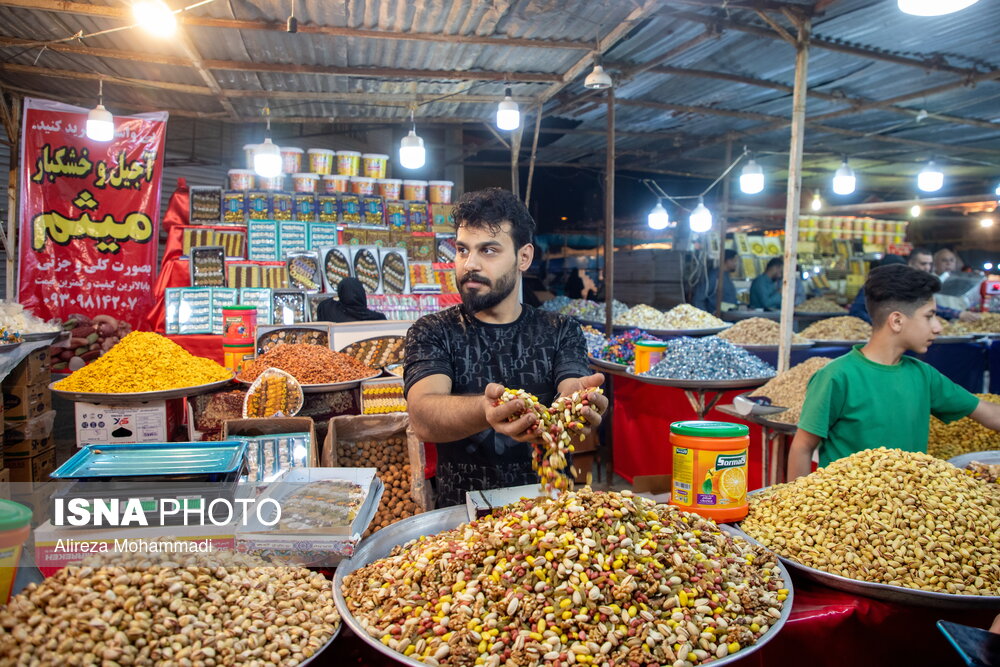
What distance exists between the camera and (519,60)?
18.5ft

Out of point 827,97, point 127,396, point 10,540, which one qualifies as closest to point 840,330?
point 827,97

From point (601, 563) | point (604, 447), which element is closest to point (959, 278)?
point (604, 447)

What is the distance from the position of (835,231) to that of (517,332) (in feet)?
45.2

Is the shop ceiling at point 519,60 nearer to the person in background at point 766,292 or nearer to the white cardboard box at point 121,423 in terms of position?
the person in background at point 766,292

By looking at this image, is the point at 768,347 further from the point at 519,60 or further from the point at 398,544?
the point at 398,544

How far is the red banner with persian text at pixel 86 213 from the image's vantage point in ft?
20.4

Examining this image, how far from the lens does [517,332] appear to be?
2166mm

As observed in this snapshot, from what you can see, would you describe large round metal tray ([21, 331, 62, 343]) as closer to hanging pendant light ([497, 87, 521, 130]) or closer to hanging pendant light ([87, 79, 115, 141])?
hanging pendant light ([87, 79, 115, 141])

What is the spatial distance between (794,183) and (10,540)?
477cm

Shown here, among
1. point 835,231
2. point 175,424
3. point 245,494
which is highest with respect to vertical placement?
point 835,231

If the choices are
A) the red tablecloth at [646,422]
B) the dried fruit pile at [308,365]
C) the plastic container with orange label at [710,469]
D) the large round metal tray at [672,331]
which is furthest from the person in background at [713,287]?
the plastic container with orange label at [710,469]

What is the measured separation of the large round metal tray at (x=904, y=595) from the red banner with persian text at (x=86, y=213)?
7033 millimetres

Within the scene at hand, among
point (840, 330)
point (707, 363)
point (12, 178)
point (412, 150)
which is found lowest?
point (707, 363)

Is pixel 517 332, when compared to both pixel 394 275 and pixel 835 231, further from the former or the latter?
pixel 835 231
